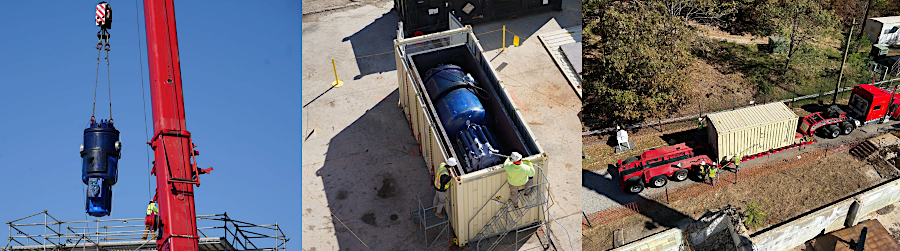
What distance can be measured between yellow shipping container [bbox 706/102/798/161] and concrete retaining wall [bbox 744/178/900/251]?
101 inches

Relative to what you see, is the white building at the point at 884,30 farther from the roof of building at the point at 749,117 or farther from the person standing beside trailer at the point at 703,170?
the person standing beside trailer at the point at 703,170

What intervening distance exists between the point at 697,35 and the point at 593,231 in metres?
12.0

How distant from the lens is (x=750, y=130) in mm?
20703

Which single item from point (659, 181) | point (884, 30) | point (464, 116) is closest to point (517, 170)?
point (464, 116)

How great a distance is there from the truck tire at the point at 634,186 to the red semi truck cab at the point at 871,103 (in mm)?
9573

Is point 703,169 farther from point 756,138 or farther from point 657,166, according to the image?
point 756,138

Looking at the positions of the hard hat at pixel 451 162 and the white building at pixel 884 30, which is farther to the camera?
the white building at pixel 884 30

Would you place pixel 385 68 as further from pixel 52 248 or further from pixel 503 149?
pixel 52 248

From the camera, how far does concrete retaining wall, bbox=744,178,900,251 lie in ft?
64.2

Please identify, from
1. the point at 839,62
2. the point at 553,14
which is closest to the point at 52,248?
the point at 553,14

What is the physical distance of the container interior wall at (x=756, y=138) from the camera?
20578 millimetres

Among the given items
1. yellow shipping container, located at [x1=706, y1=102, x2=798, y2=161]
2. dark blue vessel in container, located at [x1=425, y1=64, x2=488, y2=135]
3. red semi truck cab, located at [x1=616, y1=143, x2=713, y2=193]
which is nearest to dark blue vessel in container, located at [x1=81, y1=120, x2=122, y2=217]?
dark blue vessel in container, located at [x1=425, y1=64, x2=488, y2=135]

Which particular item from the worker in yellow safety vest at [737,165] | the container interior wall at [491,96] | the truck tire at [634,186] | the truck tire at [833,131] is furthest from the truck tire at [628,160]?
the truck tire at [833,131]

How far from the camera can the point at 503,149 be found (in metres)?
17.4
